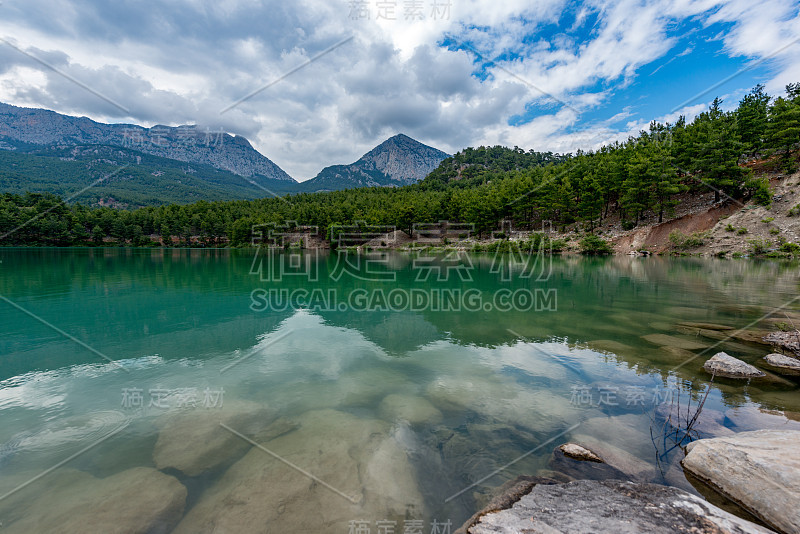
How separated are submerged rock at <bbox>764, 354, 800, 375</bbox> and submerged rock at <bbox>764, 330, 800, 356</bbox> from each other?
753 mm

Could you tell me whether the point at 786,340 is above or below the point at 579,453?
above

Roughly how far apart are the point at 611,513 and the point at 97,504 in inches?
254

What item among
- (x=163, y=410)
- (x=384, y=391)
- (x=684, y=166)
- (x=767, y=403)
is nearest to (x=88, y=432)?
(x=163, y=410)

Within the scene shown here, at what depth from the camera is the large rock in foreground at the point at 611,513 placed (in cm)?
322

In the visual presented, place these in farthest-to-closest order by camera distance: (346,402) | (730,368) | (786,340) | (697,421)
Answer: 1. (786,340)
2. (730,368)
3. (346,402)
4. (697,421)

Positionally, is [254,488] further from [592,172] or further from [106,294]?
[592,172]

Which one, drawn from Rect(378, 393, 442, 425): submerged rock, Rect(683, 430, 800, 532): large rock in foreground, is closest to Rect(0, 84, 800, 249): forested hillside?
Rect(683, 430, 800, 532): large rock in foreground

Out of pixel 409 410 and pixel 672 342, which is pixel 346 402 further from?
pixel 672 342

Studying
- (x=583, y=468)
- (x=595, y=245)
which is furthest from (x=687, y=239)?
(x=583, y=468)

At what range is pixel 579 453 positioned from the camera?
17.0ft

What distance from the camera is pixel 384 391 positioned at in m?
8.12

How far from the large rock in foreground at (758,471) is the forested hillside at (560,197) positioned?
53.7m

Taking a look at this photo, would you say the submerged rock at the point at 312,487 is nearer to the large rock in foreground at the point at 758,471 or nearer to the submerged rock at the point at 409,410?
the submerged rock at the point at 409,410

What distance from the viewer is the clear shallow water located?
472cm
